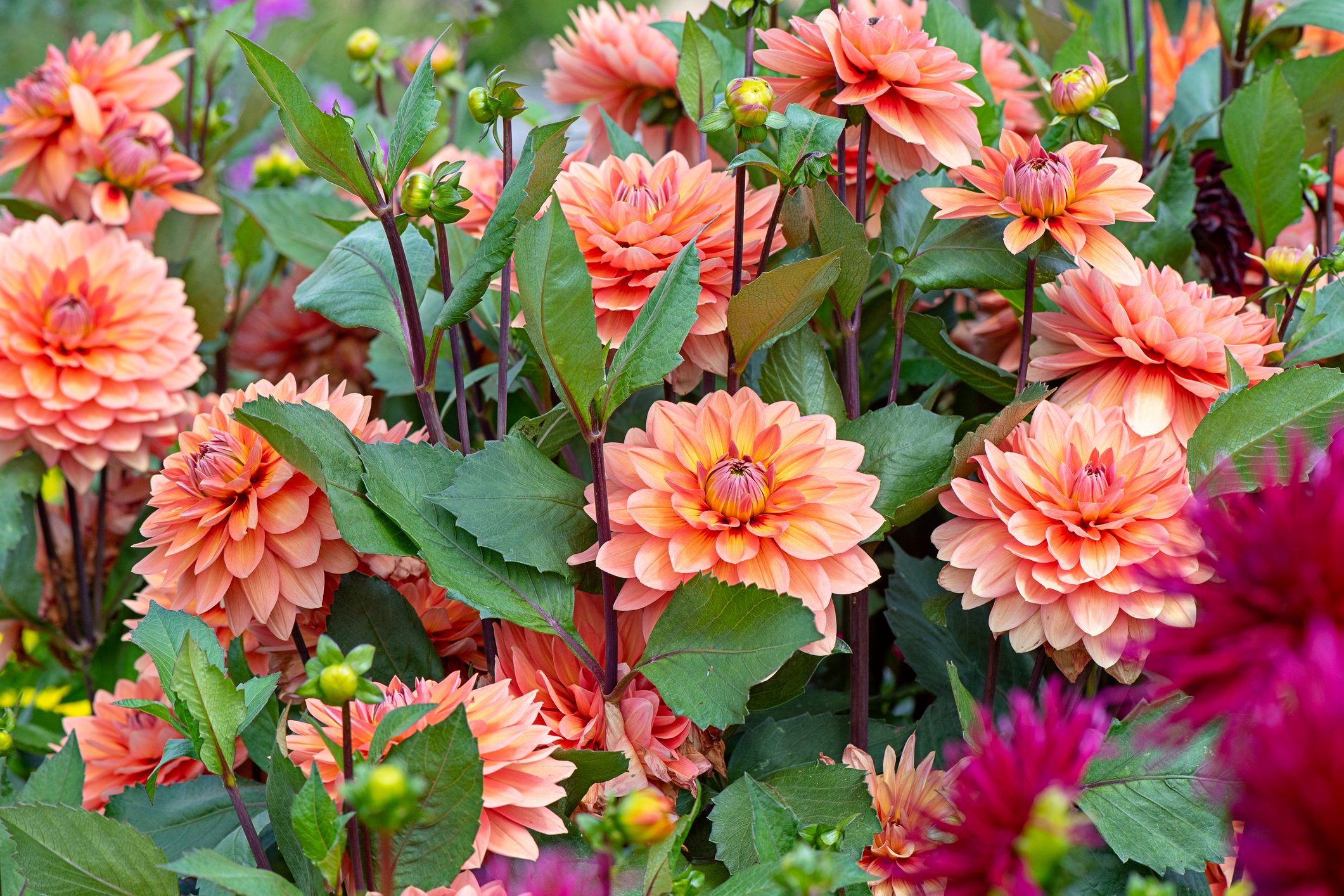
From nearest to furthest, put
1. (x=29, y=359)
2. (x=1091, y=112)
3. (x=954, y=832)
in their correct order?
1. (x=954, y=832)
2. (x=1091, y=112)
3. (x=29, y=359)

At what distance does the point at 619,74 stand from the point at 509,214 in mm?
232

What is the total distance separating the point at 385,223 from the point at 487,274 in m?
0.04

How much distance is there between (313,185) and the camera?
90 centimetres

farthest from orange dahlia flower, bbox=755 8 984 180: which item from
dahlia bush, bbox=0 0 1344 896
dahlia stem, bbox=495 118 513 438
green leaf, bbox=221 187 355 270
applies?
green leaf, bbox=221 187 355 270

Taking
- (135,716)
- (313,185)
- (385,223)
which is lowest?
(135,716)

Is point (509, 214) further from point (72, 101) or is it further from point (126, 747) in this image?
point (72, 101)

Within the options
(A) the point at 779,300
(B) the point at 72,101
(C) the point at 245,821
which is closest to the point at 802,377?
(A) the point at 779,300

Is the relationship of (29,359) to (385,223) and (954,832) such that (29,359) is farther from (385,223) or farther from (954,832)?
(954,832)

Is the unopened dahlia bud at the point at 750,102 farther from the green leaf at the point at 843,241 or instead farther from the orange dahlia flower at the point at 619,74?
the orange dahlia flower at the point at 619,74

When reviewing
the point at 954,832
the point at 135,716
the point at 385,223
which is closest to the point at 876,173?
the point at 385,223

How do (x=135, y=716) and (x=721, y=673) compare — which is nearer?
(x=721, y=673)

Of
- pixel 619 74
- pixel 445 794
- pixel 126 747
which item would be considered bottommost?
pixel 126 747

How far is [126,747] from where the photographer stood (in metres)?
0.54

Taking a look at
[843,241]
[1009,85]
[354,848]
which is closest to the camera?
[354,848]
